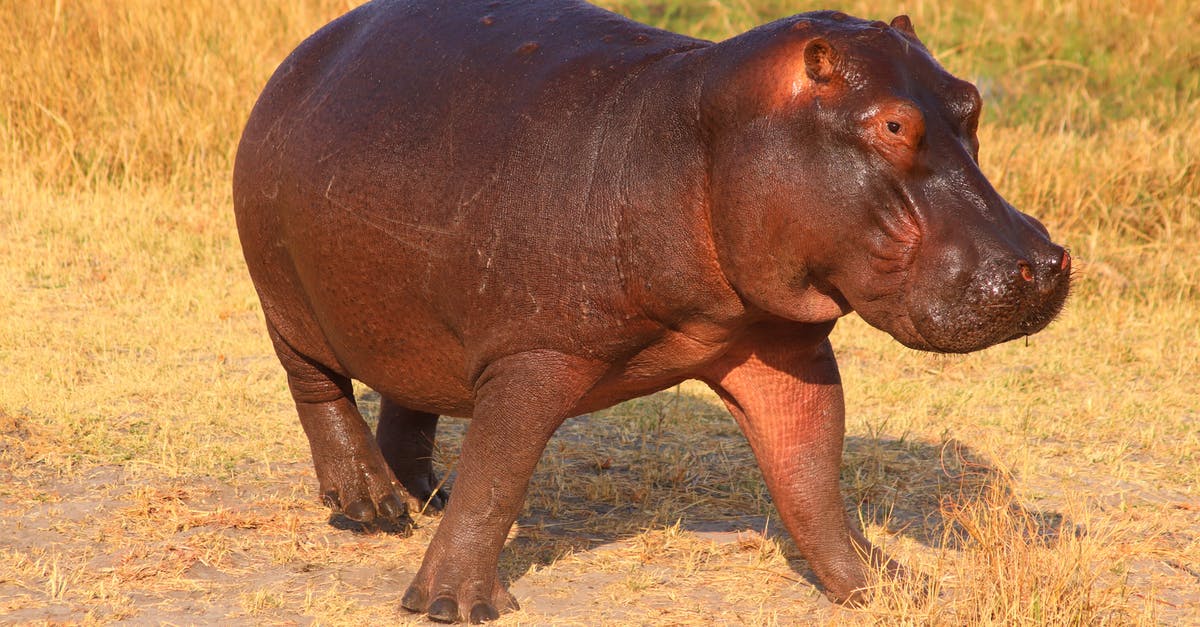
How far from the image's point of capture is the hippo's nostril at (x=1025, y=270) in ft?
10.2

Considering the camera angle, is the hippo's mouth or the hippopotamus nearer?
the hippo's mouth

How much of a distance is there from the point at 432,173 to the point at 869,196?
1202 mm

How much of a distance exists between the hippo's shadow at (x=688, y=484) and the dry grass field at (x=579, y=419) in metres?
0.02

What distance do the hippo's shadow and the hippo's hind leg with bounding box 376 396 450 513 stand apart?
0.13 meters

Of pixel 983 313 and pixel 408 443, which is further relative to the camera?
pixel 408 443

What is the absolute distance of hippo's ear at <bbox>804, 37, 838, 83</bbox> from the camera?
10.7 feet

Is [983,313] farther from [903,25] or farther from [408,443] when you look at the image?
[408,443]

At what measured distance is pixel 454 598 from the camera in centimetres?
380

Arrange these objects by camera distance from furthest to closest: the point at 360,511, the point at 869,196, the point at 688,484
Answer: the point at 688,484, the point at 360,511, the point at 869,196

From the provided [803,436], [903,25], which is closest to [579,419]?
[803,436]

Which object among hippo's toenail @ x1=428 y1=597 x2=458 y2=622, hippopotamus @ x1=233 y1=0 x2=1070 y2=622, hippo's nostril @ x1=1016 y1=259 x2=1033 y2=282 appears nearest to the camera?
hippo's nostril @ x1=1016 y1=259 x2=1033 y2=282

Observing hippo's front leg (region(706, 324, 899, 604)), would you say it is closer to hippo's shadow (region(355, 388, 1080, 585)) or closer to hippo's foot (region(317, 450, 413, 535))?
hippo's shadow (region(355, 388, 1080, 585))

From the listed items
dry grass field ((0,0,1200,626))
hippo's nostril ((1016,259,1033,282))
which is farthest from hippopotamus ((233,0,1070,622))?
dry grass field ((0,0,1200,626))

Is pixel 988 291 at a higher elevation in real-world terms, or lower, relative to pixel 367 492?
higher
